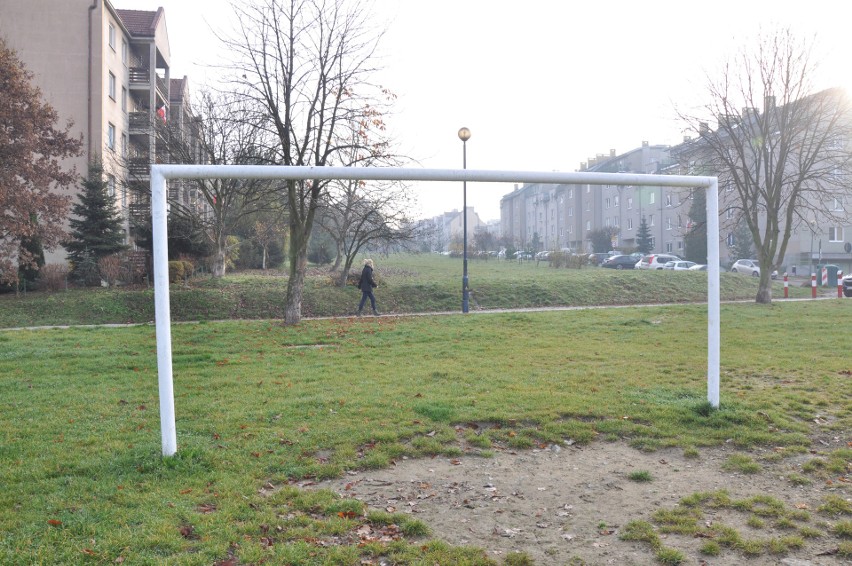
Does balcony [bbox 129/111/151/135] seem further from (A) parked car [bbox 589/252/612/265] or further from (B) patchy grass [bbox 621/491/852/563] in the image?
(B) patchy grass [bbox 621/491/852/563]

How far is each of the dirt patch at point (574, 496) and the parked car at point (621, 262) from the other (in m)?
40.9

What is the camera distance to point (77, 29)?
3012 centimetres

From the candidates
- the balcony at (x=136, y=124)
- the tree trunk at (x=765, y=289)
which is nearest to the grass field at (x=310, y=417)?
the tree trunk at (x=765, y=289)

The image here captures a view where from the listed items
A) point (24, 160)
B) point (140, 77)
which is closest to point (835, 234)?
point (140, 77)

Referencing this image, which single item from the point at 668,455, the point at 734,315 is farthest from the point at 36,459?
the point at 734,315

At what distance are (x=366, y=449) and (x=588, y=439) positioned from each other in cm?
231

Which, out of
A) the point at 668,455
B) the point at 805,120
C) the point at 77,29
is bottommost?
the point at 668,455

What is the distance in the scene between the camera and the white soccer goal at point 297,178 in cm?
584

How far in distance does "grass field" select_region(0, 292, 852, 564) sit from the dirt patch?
272 mm

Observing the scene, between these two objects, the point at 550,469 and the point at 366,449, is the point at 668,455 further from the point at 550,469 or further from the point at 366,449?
the point at 366,449

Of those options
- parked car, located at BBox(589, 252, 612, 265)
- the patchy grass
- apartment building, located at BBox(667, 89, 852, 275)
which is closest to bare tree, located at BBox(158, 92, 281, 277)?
apartment building, located at BBox(667, 89, 852, 275)

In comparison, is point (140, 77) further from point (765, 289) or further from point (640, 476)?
point (640, 476)

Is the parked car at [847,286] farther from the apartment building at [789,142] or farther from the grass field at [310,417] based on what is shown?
the grass field at [310,417]

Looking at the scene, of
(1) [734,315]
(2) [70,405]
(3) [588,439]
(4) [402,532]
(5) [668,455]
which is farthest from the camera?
(1) [734,315]
